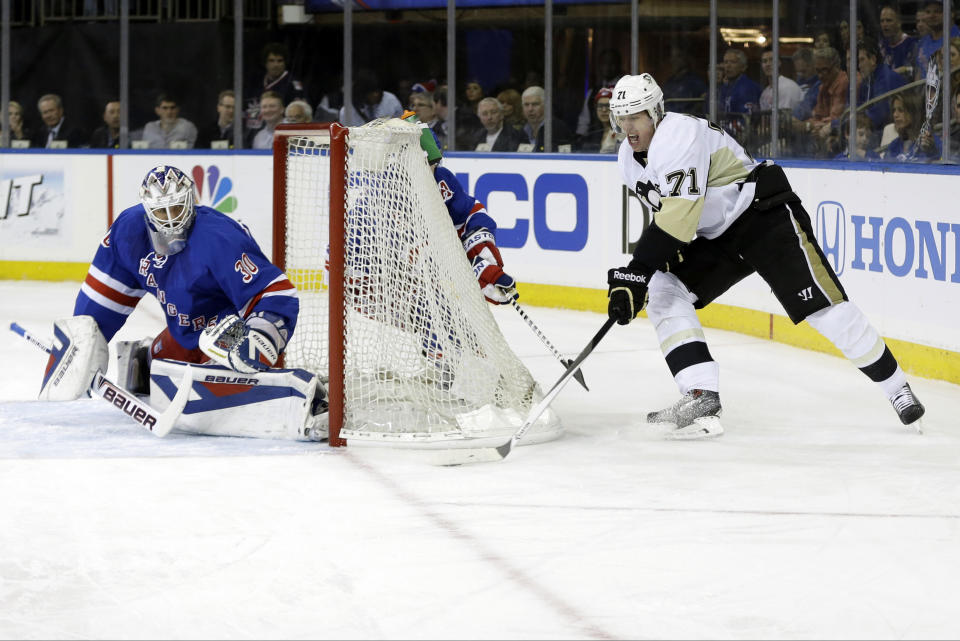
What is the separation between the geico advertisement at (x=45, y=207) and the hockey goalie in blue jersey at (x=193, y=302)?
4.21 m

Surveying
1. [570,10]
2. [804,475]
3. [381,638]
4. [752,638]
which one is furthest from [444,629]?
[570,10]

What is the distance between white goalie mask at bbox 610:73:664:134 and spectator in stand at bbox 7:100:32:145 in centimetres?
546

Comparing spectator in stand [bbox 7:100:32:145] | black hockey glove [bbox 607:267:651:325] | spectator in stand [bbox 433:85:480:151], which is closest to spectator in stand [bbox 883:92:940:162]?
black hockey glove [bbox 607:267:651:325]

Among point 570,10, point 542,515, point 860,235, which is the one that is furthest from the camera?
point 570,10

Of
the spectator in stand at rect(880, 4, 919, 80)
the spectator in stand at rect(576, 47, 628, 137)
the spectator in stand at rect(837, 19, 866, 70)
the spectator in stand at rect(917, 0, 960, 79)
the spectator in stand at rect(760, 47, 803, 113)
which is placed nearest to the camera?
the spectator in stand at rect(917, 0, 960, 79)

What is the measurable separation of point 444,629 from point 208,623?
381 mm

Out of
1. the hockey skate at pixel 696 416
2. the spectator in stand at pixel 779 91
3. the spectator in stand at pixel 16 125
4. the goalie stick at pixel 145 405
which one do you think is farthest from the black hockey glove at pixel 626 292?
the spectator in stand at pixel 16 125

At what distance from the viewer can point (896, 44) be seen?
522 cm

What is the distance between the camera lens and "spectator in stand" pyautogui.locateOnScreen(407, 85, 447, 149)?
7.64m

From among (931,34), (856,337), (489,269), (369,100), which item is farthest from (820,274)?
(369,100)

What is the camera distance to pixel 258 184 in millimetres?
7730

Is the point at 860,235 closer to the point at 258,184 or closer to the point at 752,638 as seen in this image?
the point at 752,638

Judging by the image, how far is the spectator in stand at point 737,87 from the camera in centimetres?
625

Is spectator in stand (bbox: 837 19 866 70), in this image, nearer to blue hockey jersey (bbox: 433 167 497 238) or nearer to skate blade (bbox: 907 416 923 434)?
blue hockey jersey (bbox: 433 167 497 238)
